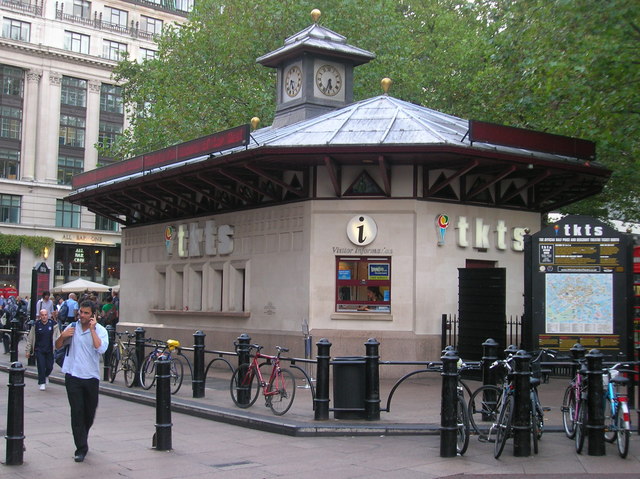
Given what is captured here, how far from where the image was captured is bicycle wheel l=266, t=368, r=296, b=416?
12500mm

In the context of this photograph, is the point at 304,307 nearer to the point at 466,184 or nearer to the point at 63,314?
the point at 466,184

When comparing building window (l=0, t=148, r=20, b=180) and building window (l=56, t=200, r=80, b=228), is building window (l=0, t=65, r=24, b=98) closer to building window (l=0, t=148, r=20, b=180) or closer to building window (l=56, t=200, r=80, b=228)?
building window (l=0, t=148, r=20, b=180)

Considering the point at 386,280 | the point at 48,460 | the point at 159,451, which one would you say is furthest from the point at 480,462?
the point at 386,280

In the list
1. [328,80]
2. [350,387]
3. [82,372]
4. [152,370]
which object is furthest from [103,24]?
[82,372]

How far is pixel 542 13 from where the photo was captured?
1938 cm

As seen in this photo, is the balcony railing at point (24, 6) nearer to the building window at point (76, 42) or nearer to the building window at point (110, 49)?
the building window at point (76, 42)

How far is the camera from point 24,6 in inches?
2504

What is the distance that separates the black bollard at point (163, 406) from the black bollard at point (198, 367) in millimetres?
4353

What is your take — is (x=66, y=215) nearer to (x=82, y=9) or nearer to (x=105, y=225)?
(x=105, y=225)

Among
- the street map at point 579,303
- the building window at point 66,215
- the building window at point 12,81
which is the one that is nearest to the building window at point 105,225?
the building window at point 66,215

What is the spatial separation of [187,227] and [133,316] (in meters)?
5.17

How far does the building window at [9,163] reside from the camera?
6238 centimetres

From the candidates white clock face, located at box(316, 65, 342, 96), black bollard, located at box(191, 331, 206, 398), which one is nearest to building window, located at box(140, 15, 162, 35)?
white clock face, located at box(316, 65, 342, 96)

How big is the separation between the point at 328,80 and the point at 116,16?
51.1 m
